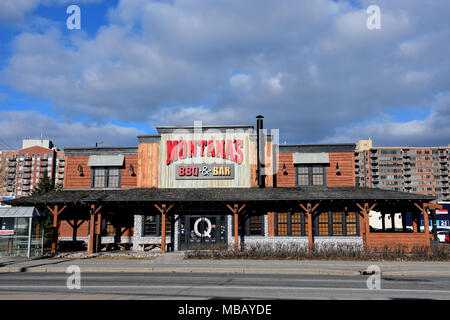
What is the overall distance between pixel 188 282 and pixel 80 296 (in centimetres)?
451

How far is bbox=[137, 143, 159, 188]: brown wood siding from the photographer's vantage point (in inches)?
1177

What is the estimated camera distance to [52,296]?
1097cm

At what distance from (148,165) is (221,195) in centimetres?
737

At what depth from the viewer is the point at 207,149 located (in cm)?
2967

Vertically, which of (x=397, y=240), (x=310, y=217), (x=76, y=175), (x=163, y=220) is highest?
(x=76, y=175)

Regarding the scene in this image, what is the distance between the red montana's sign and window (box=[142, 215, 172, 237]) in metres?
4.52

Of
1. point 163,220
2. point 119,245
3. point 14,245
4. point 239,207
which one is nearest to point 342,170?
point 239,207

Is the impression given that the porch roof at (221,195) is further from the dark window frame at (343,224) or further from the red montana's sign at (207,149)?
the red montana's sign at (207,149)

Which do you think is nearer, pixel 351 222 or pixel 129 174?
pixel 351 222

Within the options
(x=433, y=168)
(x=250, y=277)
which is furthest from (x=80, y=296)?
(x=433, y=168)

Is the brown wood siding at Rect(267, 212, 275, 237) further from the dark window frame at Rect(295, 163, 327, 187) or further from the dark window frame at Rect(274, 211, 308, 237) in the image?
the dark window frame at Rect(295, 163, 327, 187)

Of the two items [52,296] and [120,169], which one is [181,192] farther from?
[52,296]

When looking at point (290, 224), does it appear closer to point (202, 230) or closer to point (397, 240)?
point (202, 230)

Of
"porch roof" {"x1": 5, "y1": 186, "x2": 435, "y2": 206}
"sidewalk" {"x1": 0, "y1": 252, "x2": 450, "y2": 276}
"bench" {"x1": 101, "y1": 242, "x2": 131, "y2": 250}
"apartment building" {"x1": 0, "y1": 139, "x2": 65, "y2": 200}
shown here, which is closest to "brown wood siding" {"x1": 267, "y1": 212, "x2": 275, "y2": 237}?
"porch roof" {"x1": 5, "y1": 186, "x2": 435, "y2": 206}
